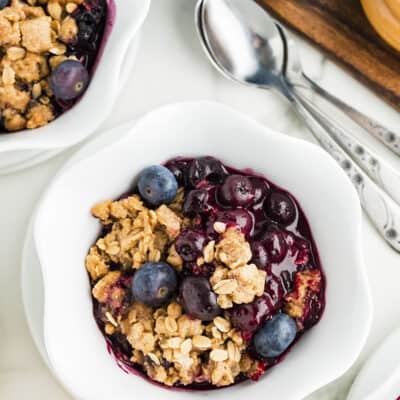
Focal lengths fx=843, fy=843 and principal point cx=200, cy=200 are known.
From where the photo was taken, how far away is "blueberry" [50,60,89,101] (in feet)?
4.91

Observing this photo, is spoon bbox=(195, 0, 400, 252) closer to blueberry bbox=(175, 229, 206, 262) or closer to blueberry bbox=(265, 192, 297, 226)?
blueberry bbox=(265, 192, 297, 226)

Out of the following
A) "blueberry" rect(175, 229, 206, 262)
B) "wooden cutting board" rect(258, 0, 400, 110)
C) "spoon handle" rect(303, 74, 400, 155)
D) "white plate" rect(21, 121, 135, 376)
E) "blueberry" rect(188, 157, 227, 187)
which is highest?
"wooden cutting board" rect(258, 0, 400, 110)

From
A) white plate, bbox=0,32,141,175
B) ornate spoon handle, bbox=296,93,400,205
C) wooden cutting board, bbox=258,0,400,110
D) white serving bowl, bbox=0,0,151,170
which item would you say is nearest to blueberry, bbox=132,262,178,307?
white serving bowl, bbox=0,0,151,170

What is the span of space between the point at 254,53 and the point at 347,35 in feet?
0.65

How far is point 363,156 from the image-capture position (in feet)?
5.54

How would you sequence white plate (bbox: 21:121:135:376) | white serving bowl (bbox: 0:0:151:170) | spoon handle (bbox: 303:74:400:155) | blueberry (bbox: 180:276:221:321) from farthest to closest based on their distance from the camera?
Result: 1. spoon handle (bbox: 303:74:400:155)
2. white plate (bbox: 21:121:135:376)
3. white serving bowl (bbox: 0:0:151:170)
4. blueberry (bbox: 180:276:221:321)

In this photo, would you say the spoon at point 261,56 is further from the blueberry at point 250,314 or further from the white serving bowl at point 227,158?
the blueberry at point 250,314

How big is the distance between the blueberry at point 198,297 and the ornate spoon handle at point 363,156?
486mm

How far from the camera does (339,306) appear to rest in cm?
148

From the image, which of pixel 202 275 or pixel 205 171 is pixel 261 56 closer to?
pixel 205 171

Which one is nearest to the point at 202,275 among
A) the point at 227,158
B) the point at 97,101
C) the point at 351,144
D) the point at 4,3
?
the point at 227,158

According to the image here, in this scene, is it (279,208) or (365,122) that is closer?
(279,208)

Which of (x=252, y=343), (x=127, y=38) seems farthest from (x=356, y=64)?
(x=252, y=343)

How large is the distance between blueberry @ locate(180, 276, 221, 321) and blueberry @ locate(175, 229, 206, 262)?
4 centimetres
